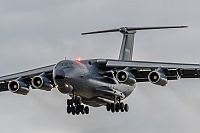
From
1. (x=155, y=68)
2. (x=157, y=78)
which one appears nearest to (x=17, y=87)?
(x=155, y=68)

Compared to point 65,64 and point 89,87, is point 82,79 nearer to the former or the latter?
point 89,87

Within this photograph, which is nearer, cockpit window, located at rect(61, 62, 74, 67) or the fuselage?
the fuselage

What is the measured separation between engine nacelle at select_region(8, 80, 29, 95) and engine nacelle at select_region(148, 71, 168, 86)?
6.48 meters

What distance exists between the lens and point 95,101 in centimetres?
4291

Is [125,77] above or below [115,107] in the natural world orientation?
above

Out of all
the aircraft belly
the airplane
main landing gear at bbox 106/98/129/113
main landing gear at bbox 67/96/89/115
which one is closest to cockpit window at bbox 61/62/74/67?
the airplane

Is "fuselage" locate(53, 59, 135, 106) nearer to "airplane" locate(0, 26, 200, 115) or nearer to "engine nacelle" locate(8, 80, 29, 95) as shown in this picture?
"airplane" locate(0, 26, 200, 115)

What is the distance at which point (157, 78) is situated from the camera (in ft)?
133

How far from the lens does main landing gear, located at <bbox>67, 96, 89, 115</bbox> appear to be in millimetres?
42688

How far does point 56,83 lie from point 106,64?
353 cm

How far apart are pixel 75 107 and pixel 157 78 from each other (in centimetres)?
486

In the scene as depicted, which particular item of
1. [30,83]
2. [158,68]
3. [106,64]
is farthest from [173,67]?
[30,83]

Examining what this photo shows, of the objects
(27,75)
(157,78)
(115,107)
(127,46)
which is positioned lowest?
(157,78)

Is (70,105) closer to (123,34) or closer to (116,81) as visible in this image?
(116,81)
